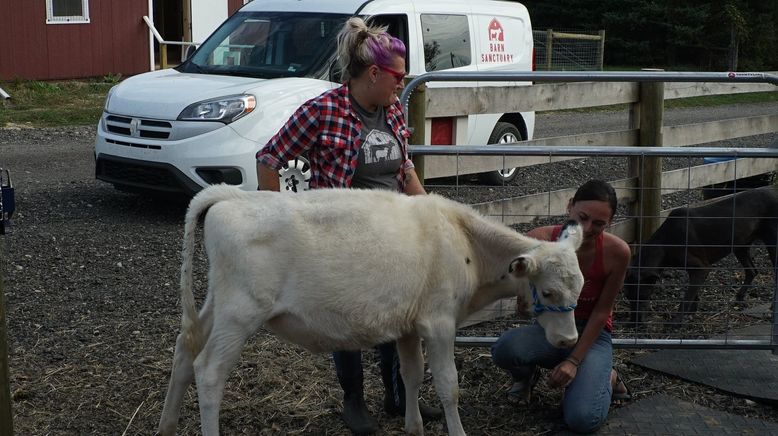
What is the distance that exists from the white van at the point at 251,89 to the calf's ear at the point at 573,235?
3.84 metres

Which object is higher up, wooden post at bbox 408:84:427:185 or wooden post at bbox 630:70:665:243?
wooden post at bbox 408:84:427:185

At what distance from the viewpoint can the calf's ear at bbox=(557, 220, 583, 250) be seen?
169 inches

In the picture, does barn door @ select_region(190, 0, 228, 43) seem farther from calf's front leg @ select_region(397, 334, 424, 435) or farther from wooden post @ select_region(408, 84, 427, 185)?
calf's front leg @ select_region(397, 334, 424, 435)

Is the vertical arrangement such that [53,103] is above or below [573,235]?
below

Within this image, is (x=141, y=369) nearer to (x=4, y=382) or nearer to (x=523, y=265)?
(x=4, y=382)

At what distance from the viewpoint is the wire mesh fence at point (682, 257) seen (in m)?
5.71

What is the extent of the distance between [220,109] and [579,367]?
5067mm

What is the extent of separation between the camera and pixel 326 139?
4391mm

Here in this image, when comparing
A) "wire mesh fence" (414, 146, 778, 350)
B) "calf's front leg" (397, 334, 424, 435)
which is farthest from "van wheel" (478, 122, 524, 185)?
"calf's front leg" (397, 334, 424, 435)

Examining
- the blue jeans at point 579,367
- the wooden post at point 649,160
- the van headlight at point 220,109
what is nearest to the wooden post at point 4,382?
the blue jeans at point 579,367

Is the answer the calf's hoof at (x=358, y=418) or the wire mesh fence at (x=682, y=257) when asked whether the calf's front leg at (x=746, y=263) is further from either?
the calf's hoof at (x=358, y=418)

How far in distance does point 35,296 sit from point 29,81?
1408cm

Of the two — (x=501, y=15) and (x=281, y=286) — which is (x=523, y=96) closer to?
(x=501, y=15)

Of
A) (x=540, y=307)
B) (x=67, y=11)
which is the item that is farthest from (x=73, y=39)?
(x=540, y=307)
